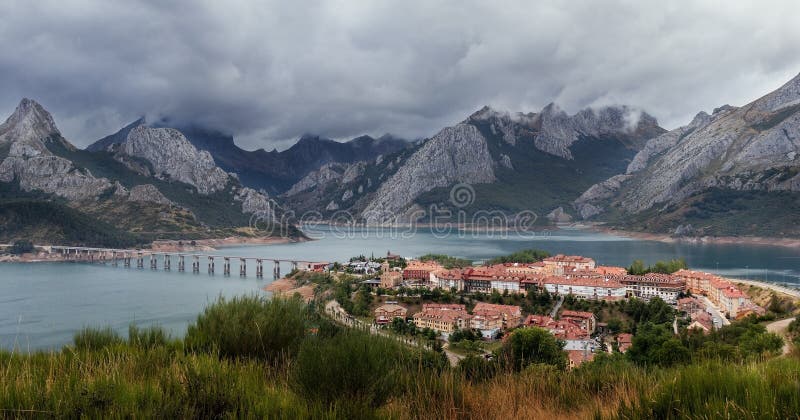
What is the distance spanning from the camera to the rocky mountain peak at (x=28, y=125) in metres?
105

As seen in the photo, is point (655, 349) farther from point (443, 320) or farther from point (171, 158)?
point (171, 158)

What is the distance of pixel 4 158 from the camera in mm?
95500

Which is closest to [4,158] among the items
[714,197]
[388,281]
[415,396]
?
[388,281]

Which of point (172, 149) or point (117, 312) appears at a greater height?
point (172, 149)

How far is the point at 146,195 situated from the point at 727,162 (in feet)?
394

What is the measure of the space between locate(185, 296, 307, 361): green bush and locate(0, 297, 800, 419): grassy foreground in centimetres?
1

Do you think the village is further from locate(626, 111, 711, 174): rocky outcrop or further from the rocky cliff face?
locate(626, 111, 711, 174): rocky outcrop

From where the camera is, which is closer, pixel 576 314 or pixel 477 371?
pixel 477 371

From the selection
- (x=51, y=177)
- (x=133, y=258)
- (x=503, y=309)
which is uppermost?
(x=51, y=177)

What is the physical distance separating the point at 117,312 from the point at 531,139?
16682 cm

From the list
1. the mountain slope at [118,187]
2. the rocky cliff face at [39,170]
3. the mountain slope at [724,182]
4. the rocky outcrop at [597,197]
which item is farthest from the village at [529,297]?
the rocky outcrop at [597,197]

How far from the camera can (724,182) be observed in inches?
3804

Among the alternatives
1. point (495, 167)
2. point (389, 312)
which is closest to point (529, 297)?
point (389, 312)

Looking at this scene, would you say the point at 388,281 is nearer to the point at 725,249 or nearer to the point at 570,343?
the point at 570,343
